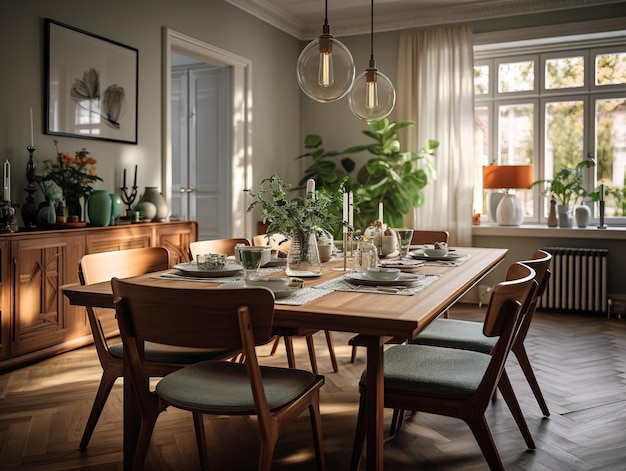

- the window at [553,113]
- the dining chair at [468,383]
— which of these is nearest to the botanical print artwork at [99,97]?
the dining chair at [468,383]

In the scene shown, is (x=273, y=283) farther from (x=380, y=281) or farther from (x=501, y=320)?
(x=501, y=320)

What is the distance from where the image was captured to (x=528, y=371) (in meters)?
2.71

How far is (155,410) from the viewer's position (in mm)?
1858

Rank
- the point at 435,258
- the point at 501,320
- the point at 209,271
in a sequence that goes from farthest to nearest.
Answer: the point at 435,258, the point at 209,271, the point at 501,320

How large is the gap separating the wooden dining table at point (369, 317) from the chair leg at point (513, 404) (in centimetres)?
46

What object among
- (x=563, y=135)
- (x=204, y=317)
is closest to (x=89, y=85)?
(x=204, y=317)

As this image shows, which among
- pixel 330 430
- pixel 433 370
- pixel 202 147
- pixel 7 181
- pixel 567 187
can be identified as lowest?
pixel 330 430

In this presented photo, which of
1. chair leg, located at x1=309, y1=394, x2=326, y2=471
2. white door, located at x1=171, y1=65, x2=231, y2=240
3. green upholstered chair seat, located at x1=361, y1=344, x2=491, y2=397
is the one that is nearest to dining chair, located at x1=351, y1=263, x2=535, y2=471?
green upholstered chair seat, located at x1=361, y1=344, x2=491, y2=397

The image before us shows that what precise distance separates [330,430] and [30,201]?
2257mm

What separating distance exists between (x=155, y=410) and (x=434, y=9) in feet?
16.5

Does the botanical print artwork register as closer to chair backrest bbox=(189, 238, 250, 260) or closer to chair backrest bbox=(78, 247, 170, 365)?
chair backrest bbox=(189, 238, 250, 260)

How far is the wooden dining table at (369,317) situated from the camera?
5.33 feet

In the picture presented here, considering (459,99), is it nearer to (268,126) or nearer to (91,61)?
(268,126)

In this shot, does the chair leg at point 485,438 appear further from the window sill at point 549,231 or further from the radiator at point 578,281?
the window sill at point 549,231
